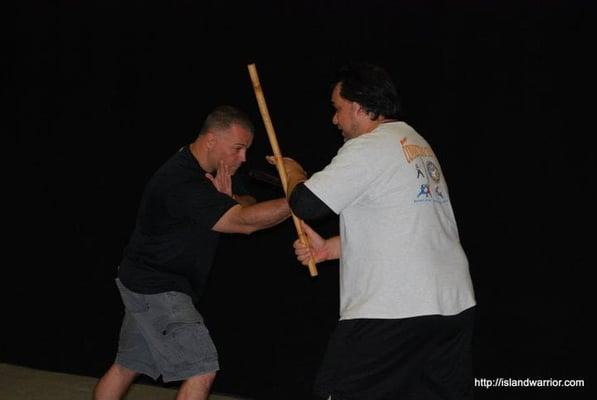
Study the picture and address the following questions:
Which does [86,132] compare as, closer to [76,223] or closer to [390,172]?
[76,223]

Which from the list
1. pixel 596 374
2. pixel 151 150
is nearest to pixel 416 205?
pixel 596 374

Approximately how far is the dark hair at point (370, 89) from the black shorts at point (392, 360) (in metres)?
0.67

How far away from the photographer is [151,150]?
15.5 feet

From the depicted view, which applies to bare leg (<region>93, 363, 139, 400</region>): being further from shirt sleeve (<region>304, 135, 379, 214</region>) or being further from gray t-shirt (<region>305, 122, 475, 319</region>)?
shirt sleeve (<region>304, 135, 379, 214</region>)

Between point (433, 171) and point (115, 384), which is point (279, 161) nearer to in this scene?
point (433, 171)

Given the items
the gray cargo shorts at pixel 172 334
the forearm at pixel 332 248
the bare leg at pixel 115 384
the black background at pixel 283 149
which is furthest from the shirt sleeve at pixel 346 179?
the bare leg at pixel 115 384

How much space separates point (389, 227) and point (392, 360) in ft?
1.33

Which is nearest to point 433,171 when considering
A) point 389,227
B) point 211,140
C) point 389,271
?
point 389,227

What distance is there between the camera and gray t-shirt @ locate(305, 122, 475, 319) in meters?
2.82

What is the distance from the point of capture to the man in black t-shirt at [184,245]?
3578 millimetres

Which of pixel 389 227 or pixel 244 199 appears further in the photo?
pixel 244 199

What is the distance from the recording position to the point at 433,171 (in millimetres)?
2982

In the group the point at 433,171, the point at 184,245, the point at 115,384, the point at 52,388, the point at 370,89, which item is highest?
the point at 370,89

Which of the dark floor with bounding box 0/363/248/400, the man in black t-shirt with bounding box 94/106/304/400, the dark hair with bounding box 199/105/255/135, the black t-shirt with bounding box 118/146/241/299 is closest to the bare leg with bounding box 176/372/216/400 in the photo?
the man in black t-shirt with bounding box 94/106/304/400
